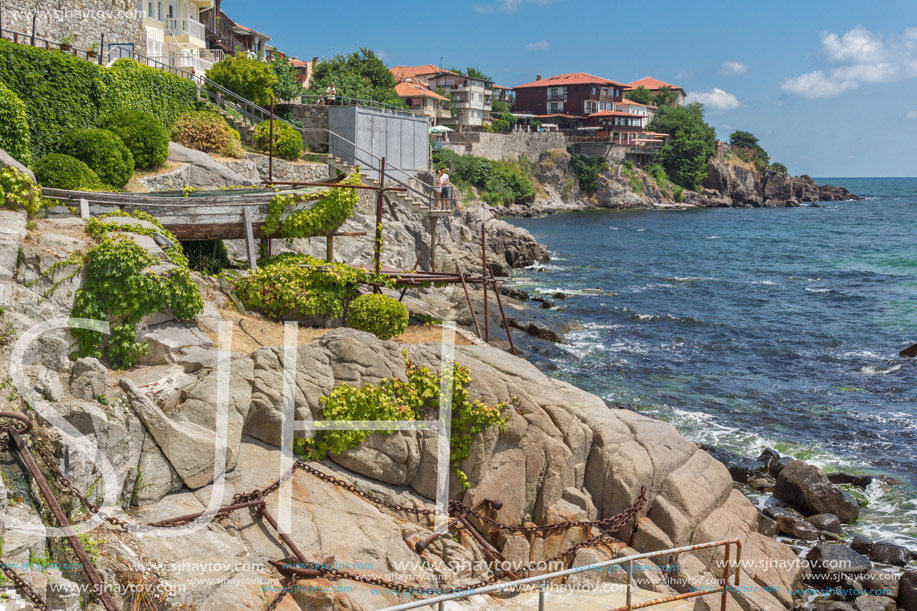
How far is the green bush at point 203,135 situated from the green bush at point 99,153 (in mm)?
6576

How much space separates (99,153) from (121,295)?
11746 millimetres

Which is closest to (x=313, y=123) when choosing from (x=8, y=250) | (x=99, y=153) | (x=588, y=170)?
(x=99, y=153)

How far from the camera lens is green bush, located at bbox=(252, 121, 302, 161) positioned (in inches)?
1292

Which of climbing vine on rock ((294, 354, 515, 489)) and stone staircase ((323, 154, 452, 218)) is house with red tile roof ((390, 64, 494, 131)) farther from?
climbing vine on rock ((294, 354, 515, 489))

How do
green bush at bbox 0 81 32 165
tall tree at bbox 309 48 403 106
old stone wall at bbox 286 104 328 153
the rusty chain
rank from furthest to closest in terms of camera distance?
tall tree at bbox 309 48 403 106, old stone wall at bbox 286 104 328 153, green bush at bbox 0 81 32 165, the rusty chain

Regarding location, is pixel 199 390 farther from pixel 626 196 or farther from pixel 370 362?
pixel 626 196

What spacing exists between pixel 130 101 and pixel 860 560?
26.7 m

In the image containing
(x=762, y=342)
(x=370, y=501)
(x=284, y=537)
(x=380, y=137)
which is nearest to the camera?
(x=284, y=537)

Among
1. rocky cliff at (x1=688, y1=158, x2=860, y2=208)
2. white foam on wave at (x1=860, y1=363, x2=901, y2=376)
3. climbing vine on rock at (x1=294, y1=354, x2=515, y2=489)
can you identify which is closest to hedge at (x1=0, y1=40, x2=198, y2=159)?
climbing vine on rock at (x1=294, y1=354, x2=515, y2=489)

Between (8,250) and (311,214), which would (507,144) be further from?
(8,250)

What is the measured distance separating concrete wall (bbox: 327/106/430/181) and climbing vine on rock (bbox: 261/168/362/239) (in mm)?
14851

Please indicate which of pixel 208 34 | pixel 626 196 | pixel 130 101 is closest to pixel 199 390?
pixel 130 101

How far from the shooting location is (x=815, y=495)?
18.3 metres

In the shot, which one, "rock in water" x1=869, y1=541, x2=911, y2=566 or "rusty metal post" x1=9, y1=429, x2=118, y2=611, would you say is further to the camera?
"rock in water" x1=869, y1=541, x2=911, y2=566
